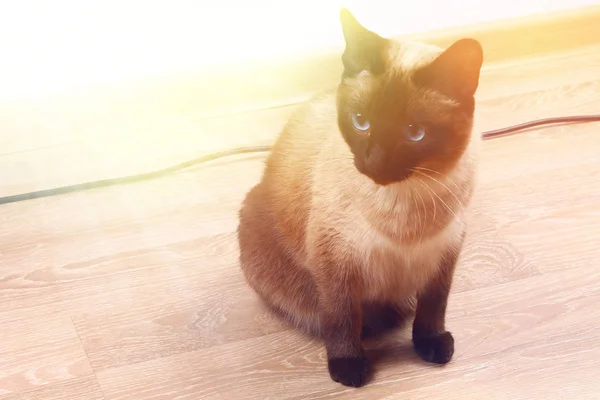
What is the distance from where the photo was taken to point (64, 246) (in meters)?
1.56

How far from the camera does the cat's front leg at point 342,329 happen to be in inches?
47.1

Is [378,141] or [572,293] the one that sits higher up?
[378,141]

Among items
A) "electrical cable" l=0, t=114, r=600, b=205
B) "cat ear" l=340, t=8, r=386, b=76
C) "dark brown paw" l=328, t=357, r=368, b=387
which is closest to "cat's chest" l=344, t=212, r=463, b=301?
"dark brown paw" l=328, t=357, r=368, b=387

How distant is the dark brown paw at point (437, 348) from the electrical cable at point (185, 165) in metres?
0.65

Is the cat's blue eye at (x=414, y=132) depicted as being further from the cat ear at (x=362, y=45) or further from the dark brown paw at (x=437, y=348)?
the dark brown paw at (x=437, y=348)

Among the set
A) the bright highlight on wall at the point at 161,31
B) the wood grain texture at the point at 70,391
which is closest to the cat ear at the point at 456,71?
the wood grain texture at the point at 70,391

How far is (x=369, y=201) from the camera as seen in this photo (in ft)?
3.67

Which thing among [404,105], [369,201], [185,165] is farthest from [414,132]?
[185,165]

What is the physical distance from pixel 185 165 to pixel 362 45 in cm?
84

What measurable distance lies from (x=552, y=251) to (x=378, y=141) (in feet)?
2.04

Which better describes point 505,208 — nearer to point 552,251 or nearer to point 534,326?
point 552,251

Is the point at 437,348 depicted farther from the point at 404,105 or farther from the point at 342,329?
the point at 404,105

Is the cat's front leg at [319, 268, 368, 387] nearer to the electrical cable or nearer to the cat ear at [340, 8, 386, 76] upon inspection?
the cat ear at [340, 8, 386, 76]

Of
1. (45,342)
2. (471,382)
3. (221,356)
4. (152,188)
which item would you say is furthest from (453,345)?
(152,188)
